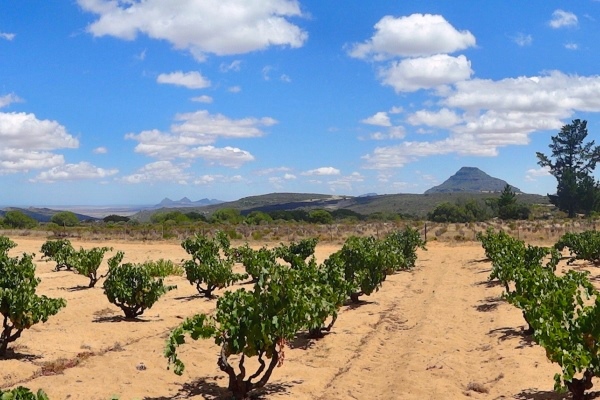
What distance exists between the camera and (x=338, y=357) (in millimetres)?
10320

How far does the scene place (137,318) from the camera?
13.7 metres

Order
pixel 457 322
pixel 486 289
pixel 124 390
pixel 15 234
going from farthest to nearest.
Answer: pixel 15 234
pixel 486 289
pixel 457 322
pixel 124 390

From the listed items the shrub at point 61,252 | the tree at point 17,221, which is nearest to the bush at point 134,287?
the shrub at point 61,252

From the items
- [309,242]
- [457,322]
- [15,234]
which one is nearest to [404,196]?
[15,234]

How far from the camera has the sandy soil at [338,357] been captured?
8.25 m

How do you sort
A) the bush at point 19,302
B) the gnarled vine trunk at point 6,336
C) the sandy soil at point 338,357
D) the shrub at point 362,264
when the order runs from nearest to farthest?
the sandy soil at point 338,357 < the bush at point 19,302 < the gnarled vine trunk at point 6,336 < the shrub at point 362,264

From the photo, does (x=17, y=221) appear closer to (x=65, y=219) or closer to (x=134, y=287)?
(x=65, y=219)

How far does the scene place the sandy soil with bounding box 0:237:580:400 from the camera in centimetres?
825

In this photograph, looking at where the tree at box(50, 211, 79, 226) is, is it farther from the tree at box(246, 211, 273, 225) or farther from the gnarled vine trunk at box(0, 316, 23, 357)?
the gnarled vine trunk at box(0, 316, 23, 357)

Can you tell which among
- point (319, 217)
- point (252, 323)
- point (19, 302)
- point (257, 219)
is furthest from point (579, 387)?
point (319, 217)

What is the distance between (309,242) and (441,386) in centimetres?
1737

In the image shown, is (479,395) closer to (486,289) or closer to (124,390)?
(124,390)

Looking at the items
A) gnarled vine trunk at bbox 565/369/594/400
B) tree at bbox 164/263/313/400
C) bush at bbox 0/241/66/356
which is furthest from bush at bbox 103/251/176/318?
gnarled vine trunk at bbox 565/369/594/400

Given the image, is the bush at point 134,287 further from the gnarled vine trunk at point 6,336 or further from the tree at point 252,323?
the tree at point 252,323
